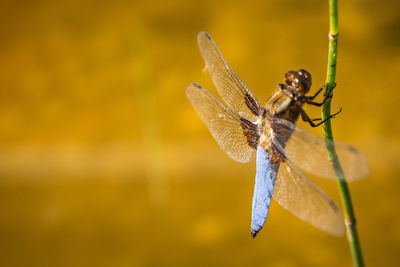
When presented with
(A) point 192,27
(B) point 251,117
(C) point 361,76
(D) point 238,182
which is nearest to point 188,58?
(A) point 192,27

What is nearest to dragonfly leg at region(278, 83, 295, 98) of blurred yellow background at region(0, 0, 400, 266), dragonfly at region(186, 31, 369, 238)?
dragonfly at region(186, 31, 369, 238)

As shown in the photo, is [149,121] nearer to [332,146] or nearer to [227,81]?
[227,81]

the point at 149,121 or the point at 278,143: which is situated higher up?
the point at 149,121

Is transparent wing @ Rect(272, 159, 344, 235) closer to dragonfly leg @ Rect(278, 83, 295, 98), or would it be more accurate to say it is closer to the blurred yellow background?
dragonfly leg @ Rect(278, 83, 295, 98)

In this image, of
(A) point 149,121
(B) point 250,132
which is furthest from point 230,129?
(A) point 149,121

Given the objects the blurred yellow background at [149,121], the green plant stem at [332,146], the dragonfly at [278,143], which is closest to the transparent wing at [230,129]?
the dragonfly at [278,143]

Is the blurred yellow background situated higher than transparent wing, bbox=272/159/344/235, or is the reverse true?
the blurred yellow background

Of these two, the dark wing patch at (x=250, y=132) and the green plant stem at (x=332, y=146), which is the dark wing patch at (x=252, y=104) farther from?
the green plant stem at (x=332, y=146)
